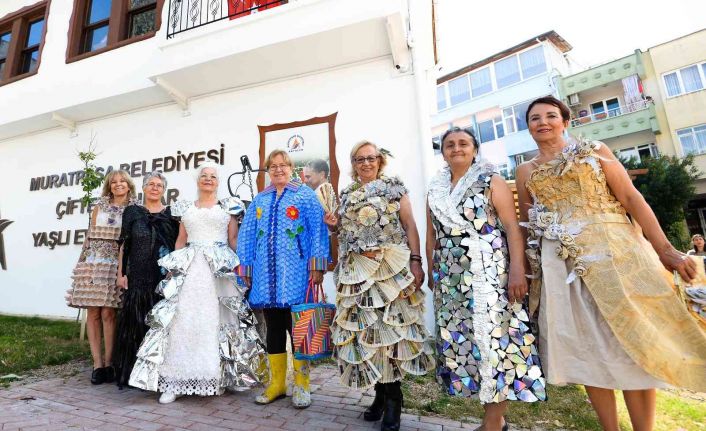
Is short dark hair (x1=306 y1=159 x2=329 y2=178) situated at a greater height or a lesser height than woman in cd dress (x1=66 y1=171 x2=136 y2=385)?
greater

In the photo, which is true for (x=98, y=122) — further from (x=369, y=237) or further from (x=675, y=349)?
(x=675, y=349)

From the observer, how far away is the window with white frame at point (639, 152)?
58.4ft

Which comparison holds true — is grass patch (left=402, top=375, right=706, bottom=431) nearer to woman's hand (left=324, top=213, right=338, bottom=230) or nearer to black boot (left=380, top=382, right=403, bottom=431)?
black boot (left=380, top=382, right=403, bottom=431)

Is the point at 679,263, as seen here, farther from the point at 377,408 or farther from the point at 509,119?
the point at 509,119

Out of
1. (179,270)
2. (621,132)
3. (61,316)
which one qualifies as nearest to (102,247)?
(179,270)

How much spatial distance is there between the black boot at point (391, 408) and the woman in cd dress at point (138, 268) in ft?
7.51

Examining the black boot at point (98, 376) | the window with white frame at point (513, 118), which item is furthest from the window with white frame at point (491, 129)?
the black boot at point (98, 376)

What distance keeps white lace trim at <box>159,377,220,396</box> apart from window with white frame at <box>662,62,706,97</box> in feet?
75.5

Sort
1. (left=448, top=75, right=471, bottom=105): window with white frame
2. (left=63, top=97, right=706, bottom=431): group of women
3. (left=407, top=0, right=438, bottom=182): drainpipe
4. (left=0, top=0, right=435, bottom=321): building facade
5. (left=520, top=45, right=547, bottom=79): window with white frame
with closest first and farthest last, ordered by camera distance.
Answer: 1. (left=63, top=97, right=706, bottom=431): group of women
2. (left=407, top=0, right=438, bottom=182): drainpipe
3. (left=0, top=0, right=435, bottom=321): building facade
4. (left=520, top=45, right=547, bottom=79): window with white frame
5. (left=448, top=75, right=471, bottom=105): window with white frame

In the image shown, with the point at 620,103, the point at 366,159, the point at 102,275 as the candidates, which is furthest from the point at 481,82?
the point at 102,275

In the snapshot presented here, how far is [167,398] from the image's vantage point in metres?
2.88

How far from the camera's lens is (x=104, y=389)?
3240 millimetres

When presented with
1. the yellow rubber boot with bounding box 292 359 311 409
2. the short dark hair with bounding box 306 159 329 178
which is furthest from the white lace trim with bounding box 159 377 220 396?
the short dark hair with bounding box 306 159 329 178

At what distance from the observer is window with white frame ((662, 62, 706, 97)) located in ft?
54.0
